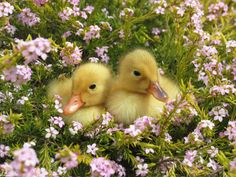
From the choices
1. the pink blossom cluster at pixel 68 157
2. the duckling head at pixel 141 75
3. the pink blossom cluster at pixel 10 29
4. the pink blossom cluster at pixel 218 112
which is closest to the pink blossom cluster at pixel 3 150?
the pink blossom cluster at pixel 68 157

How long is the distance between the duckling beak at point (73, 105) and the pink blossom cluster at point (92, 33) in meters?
0.38

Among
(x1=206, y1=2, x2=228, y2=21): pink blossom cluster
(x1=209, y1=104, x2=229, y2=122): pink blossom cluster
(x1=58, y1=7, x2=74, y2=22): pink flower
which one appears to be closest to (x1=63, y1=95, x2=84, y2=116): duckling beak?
(x1=58, y1=7, x2=74, y2=22): pink flower

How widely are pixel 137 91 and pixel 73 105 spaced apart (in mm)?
298

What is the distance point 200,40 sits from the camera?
2271 millimetres

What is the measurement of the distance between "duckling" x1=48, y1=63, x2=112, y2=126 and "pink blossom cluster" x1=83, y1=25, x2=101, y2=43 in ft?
0.74

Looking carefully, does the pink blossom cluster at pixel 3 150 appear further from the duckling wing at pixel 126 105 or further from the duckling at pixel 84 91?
the duckling wing at pixel 126 105

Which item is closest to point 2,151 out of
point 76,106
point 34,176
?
point 34,176

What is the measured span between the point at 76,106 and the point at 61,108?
8 centimetres

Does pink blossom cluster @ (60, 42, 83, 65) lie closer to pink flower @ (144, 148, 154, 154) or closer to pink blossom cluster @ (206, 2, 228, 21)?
pink flower @ (144, 148, 154, 154)

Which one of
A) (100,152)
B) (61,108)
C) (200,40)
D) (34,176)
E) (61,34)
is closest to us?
(34,176)

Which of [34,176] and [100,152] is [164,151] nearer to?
[100,152]

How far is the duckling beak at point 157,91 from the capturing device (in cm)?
204

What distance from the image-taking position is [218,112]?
A: 78.7 inches

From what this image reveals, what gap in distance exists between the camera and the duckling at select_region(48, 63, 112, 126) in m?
2.05
